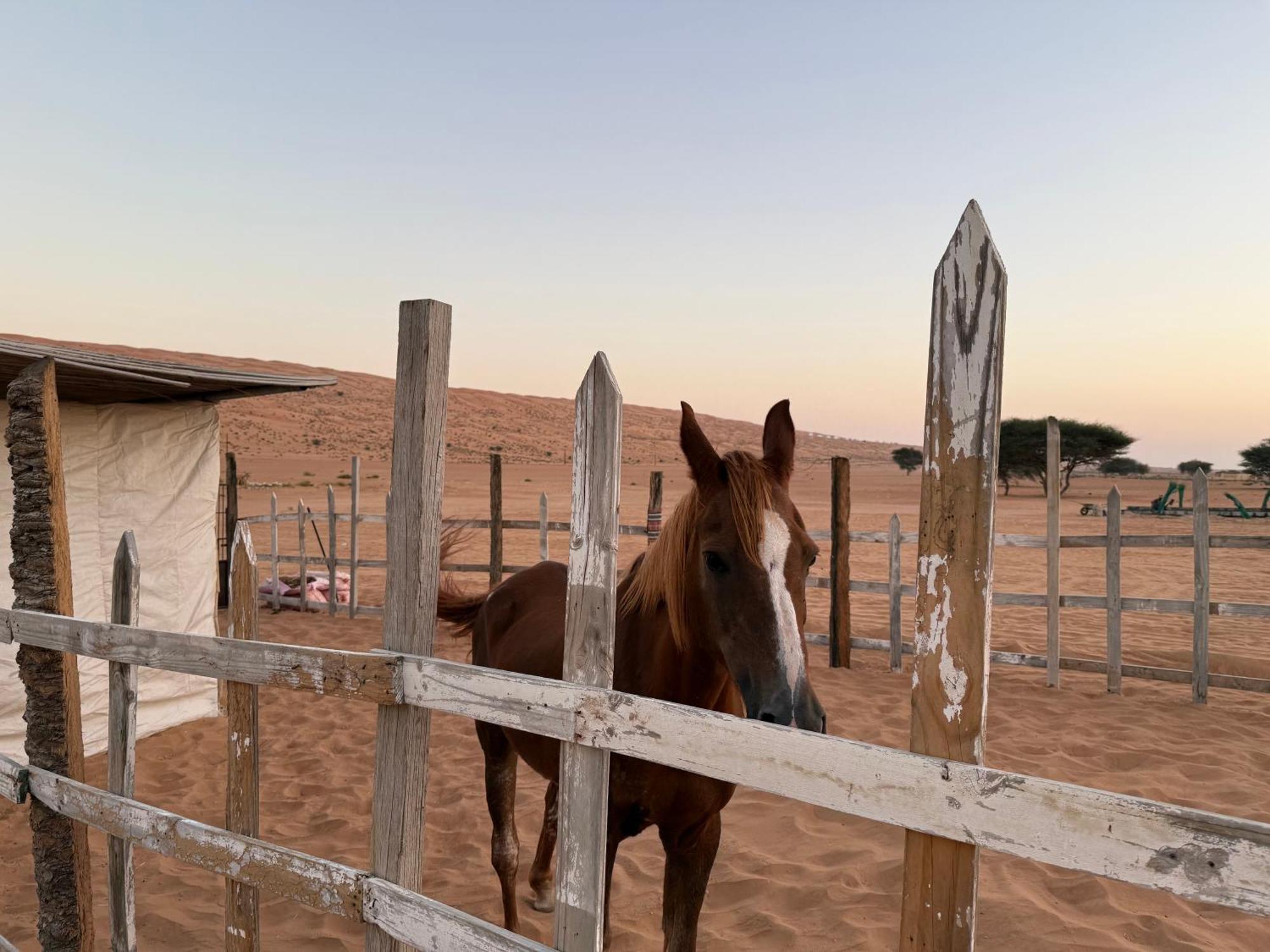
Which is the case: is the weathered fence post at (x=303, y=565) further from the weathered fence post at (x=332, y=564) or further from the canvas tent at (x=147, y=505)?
the canvas tent at (x=147, y=505)

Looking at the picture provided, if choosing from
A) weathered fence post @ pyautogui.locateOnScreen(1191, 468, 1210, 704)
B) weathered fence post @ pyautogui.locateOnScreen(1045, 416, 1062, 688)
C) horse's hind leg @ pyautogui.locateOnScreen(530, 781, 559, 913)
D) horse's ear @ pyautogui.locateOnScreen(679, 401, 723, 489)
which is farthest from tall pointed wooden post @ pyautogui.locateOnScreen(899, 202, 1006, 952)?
weathered fence post @ pyautogui.locateOnScreen(1191, 468, 1210, 704)

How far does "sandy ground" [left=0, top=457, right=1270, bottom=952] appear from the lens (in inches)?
143

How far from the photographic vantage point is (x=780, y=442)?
2.36 metres

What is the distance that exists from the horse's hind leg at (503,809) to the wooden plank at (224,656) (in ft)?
4.69

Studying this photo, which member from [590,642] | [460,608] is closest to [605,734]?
[590,642]

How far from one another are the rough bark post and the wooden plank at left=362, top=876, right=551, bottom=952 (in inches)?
76.7

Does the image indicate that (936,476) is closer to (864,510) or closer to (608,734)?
(608,734)

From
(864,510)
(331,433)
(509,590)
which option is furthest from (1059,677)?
(331,433)

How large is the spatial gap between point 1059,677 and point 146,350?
96630 mm

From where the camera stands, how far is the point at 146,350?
84.2 meters

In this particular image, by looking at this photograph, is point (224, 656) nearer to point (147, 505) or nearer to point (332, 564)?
point (147, 505)

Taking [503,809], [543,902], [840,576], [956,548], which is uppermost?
[956,548]

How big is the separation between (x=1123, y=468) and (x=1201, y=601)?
219 ft

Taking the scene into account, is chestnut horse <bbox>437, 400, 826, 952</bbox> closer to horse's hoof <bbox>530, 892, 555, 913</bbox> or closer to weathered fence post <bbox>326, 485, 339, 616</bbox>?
horse's hoof <bbox>530, 892, 555, 913</bbox>
